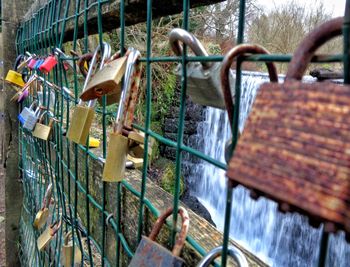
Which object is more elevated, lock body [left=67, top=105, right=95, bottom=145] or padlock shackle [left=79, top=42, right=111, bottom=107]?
padlock shackle [left=79, top=42, right=111, bottom=107]

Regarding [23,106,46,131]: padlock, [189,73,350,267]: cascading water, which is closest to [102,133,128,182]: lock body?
[23,106,46,131]: padlock

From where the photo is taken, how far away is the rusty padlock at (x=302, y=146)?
0.19 m

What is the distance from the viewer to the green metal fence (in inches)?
15.3

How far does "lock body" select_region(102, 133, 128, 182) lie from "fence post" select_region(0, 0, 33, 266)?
175 centimetres

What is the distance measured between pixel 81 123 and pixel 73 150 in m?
0.44

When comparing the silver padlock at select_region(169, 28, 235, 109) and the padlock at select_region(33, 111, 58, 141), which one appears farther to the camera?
the padlock at select_region(33, 111, 58, 141)

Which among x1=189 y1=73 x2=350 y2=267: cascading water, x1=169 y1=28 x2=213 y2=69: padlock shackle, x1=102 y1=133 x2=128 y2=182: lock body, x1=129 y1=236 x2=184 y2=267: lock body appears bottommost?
x1=189 y1=73 x2=350 y2=267: cascading water

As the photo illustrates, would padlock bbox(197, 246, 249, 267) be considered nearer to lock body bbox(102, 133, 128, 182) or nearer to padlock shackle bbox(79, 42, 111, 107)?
lock body bbox(102, 133, 128, 182)

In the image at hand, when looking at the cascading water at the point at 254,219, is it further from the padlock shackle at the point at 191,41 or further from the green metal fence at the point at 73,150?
the padlock shackle at the point at 191,41

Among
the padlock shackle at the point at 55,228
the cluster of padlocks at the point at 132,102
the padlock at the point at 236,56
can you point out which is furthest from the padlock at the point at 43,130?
the padlock at the point at 236,56

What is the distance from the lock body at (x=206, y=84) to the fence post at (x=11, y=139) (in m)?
1.86

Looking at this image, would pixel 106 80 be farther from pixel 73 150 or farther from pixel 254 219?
pixel 254 219

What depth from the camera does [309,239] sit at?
4641 mm

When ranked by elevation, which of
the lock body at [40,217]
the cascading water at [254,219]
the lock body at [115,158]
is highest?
the lock body at [115,158]
